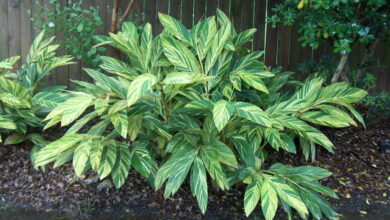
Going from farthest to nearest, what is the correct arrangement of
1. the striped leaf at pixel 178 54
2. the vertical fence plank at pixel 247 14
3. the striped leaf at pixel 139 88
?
the vertical fence plank at pixel 247 14 < the striped leaf at pixel 178 54 < the striped leaf at pixel 139 88

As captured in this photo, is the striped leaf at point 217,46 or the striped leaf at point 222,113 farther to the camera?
the striped leaf at point 217,46

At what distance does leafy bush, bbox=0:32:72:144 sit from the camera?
3.66 metres

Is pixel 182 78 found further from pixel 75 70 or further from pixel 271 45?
pixel 271 45

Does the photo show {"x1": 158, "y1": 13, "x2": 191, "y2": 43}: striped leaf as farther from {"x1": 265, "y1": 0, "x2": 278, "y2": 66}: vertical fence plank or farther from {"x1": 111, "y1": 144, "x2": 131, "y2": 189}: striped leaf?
{"x1": 265, "y1": 0, "x2": 278, "y2": 66}: vertical fence plank

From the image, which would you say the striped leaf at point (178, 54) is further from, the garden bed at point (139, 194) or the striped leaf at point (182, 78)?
the garden bed at point (139, 194)

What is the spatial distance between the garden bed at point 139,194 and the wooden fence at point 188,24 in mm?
1697

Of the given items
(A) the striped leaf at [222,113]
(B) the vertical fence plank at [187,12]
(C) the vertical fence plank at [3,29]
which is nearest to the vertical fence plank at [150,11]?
(B) the vertical fence plank at [187,12]

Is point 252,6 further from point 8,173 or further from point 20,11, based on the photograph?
point 8,173

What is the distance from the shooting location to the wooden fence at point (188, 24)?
17.0 ft

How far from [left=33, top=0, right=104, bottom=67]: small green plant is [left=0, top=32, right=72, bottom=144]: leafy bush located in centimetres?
43

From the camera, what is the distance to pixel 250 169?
121 inches

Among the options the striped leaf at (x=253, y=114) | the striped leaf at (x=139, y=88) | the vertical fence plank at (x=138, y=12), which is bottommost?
the striped leaf at (x=253, y=114)

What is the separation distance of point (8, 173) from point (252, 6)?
12.5ft

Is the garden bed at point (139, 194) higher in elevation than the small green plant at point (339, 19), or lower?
lower
